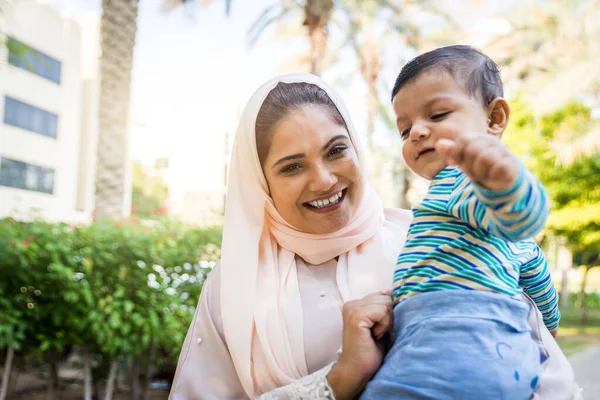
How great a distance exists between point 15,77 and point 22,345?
84.9ft

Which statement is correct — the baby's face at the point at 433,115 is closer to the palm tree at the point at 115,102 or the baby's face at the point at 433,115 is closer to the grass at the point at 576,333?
the palm tree at the point at 115,102

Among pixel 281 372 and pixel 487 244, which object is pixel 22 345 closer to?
pixel 281 372

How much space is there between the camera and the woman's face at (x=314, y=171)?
1.78 metres

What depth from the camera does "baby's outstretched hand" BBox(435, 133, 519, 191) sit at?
3.63 ft

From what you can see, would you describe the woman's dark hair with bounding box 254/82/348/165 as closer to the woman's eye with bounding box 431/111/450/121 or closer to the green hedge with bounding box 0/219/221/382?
the woman's eye with bounding box 431/111/450/121

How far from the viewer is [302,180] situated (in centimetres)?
179

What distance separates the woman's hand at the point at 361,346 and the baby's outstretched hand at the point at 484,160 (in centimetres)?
49

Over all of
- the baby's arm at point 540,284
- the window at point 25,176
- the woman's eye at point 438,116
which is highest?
the woman's eye at point 438,116

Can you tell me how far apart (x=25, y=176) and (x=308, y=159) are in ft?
98.2

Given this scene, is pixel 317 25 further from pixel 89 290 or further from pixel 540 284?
pixel 540 284

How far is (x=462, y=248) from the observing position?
4.45 ft

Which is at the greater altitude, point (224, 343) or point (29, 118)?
point (29, 118)

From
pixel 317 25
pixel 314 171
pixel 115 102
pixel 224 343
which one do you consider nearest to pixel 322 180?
pixel 314 171

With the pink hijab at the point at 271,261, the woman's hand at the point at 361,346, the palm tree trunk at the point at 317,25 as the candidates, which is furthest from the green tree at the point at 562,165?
the woman's hand at the point at 361,346
